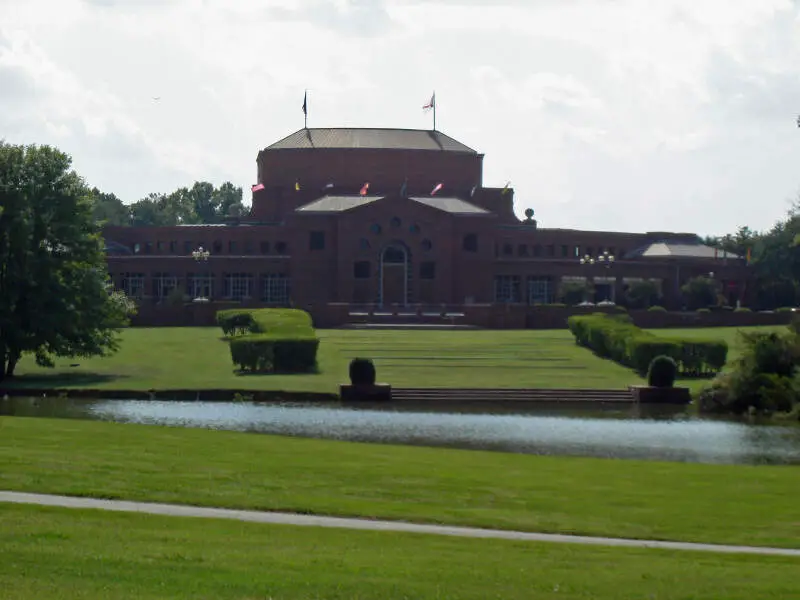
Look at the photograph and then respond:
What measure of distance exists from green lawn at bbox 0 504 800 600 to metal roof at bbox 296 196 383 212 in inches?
3379

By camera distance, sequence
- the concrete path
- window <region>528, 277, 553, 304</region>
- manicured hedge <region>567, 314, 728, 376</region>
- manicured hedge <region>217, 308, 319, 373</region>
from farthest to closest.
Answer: window <region>528, 277, 553, 304</region>, manicured hedge <region>567, 314, 728, 376</region>, manicured hedge <region>217, 308, 319, 373</region>, the concrete path

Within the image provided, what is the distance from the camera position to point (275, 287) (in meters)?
104

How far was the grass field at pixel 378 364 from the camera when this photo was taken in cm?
5119

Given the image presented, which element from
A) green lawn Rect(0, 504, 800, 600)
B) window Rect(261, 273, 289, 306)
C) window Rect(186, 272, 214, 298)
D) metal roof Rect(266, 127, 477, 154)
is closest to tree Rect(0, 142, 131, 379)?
green lawn Rect(0, 504, 800, 600)

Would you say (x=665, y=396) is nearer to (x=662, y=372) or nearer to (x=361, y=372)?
(x=662, y=372)

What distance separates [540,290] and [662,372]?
54.5m

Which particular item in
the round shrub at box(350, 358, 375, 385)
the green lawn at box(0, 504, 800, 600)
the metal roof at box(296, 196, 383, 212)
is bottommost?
the green lawn at box(0, 504, 800, 600)

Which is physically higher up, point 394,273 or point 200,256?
point 200,256

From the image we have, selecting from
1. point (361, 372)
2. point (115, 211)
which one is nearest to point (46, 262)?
point (361, 372)

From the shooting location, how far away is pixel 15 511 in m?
16.0

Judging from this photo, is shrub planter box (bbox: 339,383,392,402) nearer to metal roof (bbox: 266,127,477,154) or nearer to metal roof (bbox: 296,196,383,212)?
metal roof (bbox: 296,196,383,212)

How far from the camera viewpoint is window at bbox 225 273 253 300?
341 feet

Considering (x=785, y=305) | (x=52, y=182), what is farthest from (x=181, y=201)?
(x=52, y=182)

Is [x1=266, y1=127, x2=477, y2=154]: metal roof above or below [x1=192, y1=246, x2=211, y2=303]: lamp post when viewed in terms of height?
above
